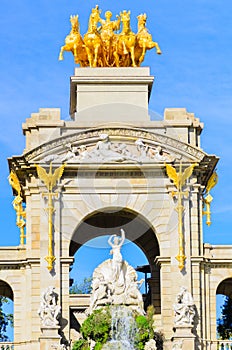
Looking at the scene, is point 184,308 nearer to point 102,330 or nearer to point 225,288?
point 102,330

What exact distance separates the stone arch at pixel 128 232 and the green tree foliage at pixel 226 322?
12631 millimetres

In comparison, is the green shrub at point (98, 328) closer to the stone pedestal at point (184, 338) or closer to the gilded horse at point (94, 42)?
the stone pedestal at point (184, 338)

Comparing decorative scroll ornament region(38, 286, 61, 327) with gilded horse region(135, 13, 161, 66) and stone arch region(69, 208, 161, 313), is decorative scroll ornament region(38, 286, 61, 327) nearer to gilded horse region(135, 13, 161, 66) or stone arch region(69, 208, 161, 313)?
stone arch region(69, 208, 161, 313)

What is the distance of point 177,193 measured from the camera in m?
57.1

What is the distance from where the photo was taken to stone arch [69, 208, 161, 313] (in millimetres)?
60016

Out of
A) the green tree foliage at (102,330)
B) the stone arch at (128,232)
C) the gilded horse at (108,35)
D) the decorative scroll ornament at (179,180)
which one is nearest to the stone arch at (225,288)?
the stone arch at (128,232)

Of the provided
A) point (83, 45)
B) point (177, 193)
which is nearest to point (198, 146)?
point (177, 193)

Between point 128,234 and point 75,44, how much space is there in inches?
327

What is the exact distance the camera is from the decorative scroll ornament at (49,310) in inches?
2176

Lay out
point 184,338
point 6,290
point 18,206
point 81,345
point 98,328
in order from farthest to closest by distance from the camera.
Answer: point 6,290 → point 18,206 → point 184,338 → point 81,345 → point 98,328

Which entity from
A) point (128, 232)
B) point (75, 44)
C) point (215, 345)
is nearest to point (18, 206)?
point (128, 232)

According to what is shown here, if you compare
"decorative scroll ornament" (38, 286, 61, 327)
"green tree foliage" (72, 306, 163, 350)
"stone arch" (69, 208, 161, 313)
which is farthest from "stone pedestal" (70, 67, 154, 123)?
"green tree foliage" (72, 306, 163, 350)

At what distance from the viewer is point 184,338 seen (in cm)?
5531

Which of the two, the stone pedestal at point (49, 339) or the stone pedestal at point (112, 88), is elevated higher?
the stone pedestal at point (112, 88)
